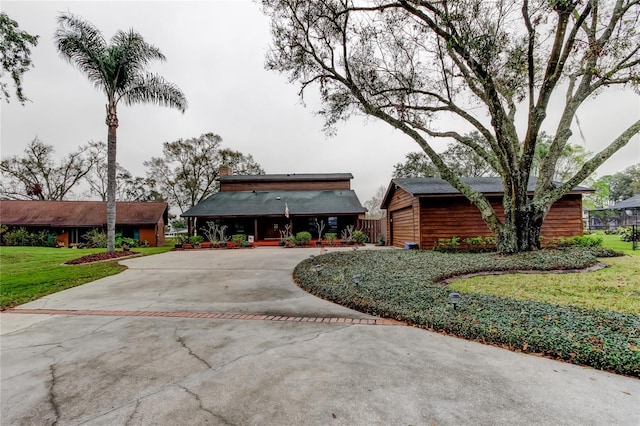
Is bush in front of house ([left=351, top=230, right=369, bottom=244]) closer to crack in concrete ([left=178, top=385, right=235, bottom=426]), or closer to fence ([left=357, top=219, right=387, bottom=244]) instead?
fence ([left=357, top=219, right=387, bottom=244])

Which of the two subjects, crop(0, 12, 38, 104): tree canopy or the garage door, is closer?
crop(0, 12, 38, 104): tree canopy

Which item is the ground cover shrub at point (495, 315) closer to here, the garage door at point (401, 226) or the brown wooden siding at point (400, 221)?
the brown wooden siding at point (400, 221)

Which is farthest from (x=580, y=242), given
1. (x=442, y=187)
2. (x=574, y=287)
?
(x=574, y=287)

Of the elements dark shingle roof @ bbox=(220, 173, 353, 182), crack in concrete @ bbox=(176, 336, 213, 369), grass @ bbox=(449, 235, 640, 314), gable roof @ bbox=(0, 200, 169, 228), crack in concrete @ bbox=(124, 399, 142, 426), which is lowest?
crack in concrete @ bbox=(176, 336, 213, 369)

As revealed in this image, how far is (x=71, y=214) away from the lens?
2195 cm

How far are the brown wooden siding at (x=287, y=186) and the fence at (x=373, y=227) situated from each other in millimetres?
4491

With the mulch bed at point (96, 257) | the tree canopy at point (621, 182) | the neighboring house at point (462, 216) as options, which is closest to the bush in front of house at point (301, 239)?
the neighboring house at point (462, 216)

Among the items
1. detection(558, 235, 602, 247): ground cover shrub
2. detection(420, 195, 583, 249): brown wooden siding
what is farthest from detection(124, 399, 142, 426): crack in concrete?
detection(558, 235, 602, 247): ground cover shrub

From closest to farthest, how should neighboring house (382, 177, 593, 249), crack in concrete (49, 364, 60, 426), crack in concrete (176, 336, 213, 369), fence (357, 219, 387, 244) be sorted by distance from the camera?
crack in concrete (49, 364, 60, 426) → crack in concrete (176, 336, 213, 369) → neighboring house (382, 177, 593, 249) → fence (357, 219, 387, 244)

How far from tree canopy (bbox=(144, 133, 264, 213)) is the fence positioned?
15.6 metres

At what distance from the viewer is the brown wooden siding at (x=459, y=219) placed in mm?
12555

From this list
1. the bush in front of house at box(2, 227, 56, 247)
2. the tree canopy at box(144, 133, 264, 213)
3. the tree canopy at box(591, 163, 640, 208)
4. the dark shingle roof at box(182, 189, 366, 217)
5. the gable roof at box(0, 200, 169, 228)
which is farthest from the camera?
the tree canopy at box(591, 163, 640, 208)

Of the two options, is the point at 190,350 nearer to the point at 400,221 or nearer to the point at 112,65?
the point at 400,221

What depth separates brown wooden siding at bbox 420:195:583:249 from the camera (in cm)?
1255
